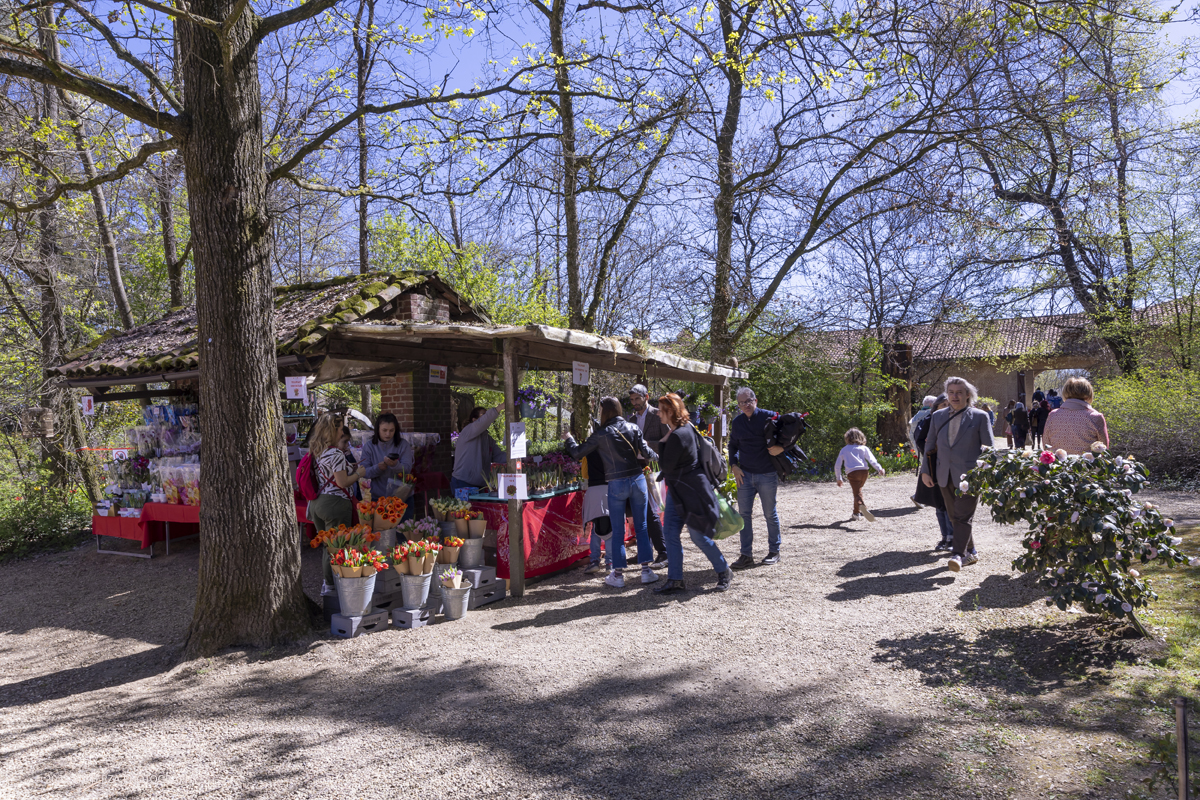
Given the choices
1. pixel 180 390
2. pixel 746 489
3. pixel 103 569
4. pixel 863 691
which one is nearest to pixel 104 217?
pixel 180 390

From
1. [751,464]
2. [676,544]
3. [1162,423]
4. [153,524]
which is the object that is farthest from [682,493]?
[1162,423]

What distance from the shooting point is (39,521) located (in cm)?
1048

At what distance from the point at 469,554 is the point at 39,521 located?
26.3 feet

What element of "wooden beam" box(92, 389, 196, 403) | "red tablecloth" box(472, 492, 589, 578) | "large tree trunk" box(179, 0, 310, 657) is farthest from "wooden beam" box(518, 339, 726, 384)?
"wooden beam" box(92, 389, 196, 403)

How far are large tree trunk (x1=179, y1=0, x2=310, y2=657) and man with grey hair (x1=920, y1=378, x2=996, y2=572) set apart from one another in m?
5.44

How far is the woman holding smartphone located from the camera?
23.8 feet

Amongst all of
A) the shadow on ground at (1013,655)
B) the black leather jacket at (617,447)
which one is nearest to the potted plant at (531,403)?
the black leather jacket at (617,447)

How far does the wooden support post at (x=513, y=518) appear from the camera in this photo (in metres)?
6.51

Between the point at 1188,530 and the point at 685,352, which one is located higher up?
the point at 685,352

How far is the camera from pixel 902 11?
480cm

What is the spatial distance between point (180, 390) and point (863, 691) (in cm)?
1014

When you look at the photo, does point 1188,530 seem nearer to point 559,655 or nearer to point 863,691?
point 863,691

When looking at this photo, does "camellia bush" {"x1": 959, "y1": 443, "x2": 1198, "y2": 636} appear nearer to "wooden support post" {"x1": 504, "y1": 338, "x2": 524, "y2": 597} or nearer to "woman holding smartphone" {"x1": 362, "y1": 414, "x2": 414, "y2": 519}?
"wooden support post" {"x1": 504, "y1": 338, "x2": 524, "y2": 597}

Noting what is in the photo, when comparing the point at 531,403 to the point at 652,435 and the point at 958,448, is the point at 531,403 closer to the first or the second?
the point at 652,435
